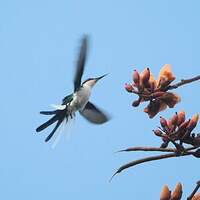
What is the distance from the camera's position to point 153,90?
1.96 metres

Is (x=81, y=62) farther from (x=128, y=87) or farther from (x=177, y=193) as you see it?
(x=177, y=193)

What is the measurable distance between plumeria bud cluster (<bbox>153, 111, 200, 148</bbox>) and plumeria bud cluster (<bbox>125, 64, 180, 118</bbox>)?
0.15m

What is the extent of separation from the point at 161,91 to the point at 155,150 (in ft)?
1.43

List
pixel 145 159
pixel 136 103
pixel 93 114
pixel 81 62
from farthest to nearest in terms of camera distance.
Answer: pixel 93 114 < pixel 81 62 < pixel 136 103 < pixel 145 159

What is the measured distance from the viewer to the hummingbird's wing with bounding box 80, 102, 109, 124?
305cm

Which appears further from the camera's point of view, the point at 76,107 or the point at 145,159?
the point at 76,107

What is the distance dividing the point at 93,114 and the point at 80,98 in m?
0.27

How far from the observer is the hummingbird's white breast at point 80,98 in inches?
113

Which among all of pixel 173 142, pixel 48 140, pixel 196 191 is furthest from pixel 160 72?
pixel 48 140

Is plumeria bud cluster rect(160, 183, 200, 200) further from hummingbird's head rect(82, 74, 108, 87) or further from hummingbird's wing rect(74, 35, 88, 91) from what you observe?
hummingbird's head rect(82, 74, 108, 87)

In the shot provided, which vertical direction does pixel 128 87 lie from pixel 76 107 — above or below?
above

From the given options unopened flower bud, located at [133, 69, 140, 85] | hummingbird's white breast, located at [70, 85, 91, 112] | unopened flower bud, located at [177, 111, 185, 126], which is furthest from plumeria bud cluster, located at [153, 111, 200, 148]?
hummingbird's white breast, located at [70, 85, 91, 112]

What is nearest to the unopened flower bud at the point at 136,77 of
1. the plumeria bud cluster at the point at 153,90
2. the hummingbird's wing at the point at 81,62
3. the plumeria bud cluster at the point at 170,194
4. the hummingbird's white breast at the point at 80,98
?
the plumeria bud cluster at the point at 153,90

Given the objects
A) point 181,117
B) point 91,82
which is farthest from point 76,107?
point 181,117
